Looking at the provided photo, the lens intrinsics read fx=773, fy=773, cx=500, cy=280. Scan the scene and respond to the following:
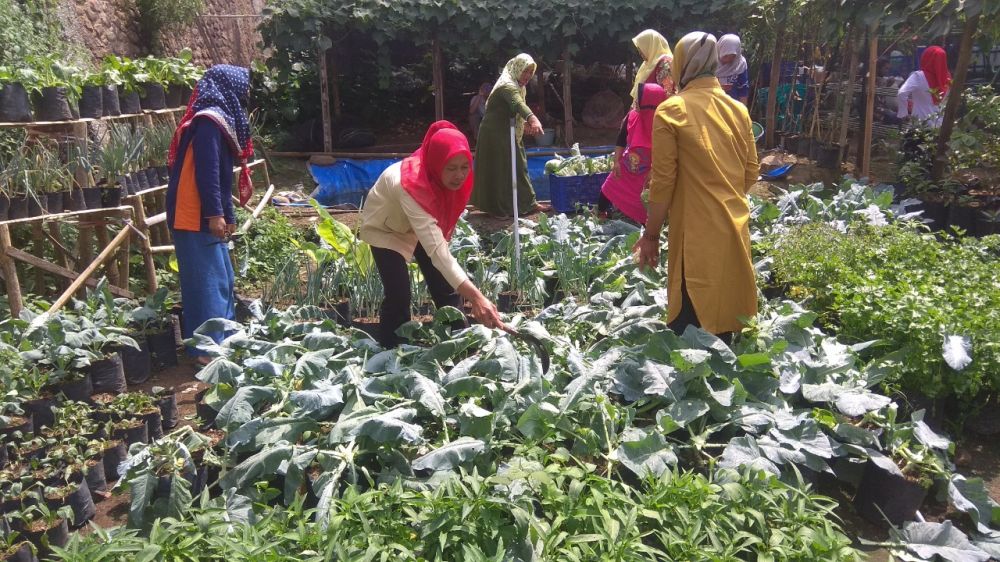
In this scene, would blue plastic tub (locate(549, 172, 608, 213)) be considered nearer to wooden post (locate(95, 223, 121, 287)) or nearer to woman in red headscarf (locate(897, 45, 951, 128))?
wooden post (locate(95, 223, 121, 287))

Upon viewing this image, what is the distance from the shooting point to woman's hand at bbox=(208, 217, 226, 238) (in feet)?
13.0

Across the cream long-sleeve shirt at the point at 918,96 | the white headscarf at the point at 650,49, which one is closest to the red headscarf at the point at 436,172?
the white headscarf at the point at 650,49

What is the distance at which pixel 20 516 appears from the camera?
2699mm

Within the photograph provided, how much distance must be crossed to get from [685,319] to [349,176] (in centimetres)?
729

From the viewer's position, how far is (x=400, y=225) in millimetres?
3611

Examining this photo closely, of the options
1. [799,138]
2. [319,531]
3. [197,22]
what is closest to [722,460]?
[319,531]

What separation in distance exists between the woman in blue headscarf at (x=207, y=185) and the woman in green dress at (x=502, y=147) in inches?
114

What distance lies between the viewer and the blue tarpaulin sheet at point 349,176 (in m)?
9.75

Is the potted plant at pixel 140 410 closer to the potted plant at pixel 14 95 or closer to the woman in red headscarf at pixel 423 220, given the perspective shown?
the woman in red headscarf at pixel 423 220

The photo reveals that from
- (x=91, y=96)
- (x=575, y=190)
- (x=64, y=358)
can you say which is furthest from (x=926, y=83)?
(x=64, y=358)

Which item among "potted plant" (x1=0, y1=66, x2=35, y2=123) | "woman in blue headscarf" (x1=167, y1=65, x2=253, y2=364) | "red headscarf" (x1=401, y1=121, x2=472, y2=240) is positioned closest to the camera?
"red headscarf" (x1=401, y1=121, x2=472, y2=240)

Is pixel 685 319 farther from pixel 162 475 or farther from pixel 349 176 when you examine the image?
pixel 349 176

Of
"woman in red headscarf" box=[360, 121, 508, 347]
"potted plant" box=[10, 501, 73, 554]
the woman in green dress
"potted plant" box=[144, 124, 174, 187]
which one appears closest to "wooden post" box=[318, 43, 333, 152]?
the woman in green dress

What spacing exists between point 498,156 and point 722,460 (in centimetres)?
464
